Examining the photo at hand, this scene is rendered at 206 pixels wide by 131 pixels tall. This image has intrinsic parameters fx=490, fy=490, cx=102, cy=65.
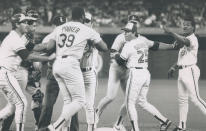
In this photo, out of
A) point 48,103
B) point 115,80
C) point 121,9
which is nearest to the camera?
point 48,103

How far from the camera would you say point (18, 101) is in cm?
772

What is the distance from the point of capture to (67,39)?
7801 mm

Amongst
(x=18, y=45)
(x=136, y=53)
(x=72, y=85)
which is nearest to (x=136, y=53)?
(x=136, y=53)

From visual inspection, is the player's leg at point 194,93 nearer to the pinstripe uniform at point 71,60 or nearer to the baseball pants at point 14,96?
the pinstripe uniform at point 71,60

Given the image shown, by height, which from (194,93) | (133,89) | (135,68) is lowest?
(194,93)

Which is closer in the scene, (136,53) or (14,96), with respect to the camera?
(14,96)

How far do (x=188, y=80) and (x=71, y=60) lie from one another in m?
2.48

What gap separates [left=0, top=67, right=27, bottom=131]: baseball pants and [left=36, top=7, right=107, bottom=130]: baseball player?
0.64 metres

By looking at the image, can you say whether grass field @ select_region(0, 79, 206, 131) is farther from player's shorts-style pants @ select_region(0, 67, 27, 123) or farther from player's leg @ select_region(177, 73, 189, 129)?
player's shorts-style pants @ select_region(0, 67, 27, 123)

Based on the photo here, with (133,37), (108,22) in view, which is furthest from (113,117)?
(108,22)

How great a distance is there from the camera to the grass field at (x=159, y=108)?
976 centimetres

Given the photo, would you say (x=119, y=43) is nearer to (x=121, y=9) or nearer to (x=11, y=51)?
(x=11, y=51)

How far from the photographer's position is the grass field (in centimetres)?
976

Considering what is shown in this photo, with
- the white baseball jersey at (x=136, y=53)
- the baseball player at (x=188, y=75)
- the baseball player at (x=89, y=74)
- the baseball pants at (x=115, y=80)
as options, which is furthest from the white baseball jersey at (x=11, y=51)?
the baseball player at (x=188, y=75)
